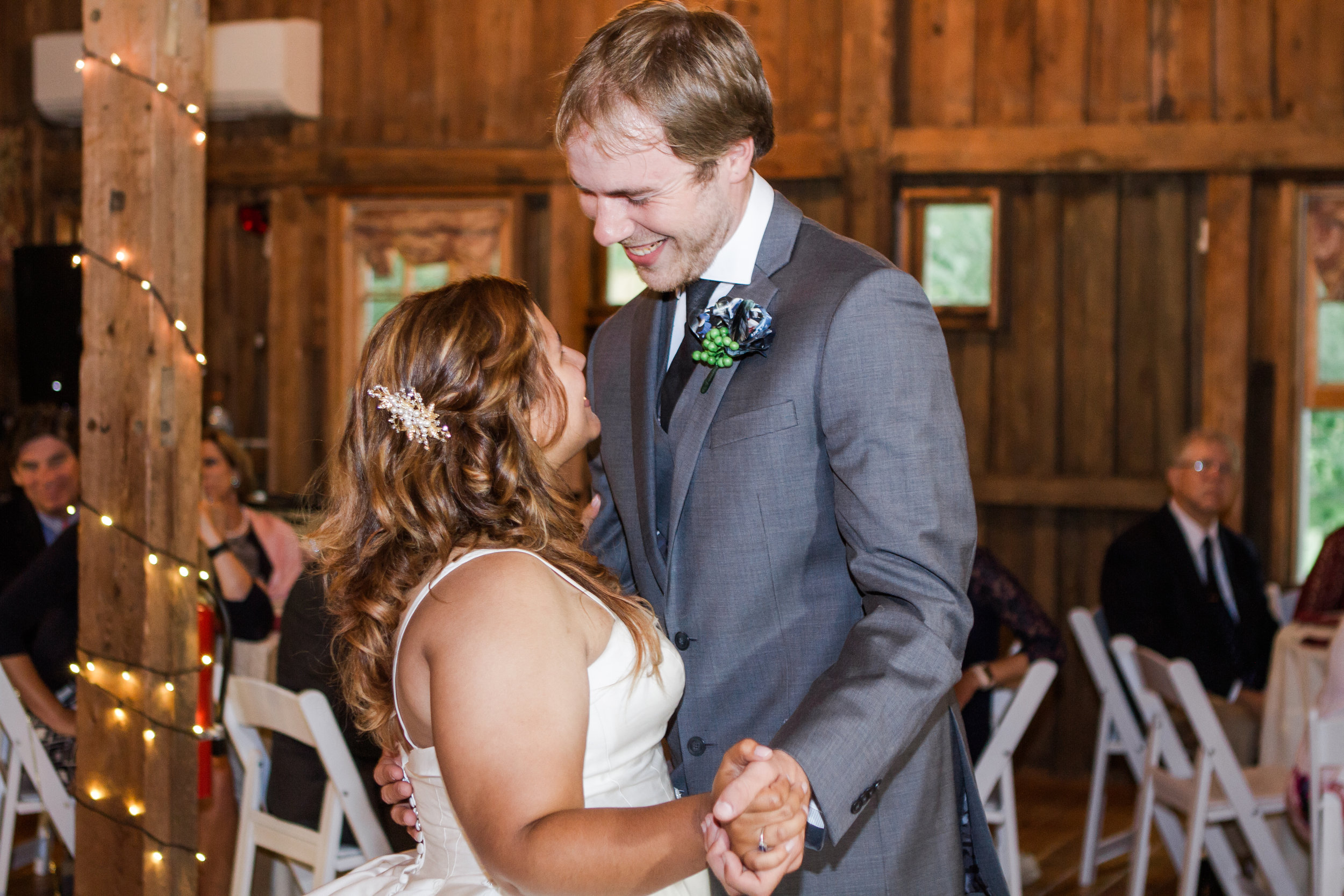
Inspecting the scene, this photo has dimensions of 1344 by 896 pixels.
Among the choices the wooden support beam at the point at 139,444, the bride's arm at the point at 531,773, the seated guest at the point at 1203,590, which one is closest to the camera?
the bride's arm at the point at 531,773

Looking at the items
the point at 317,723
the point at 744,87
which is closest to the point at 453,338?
the point at 744,87

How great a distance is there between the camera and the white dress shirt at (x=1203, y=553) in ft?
16.5

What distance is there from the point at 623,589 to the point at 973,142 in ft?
15.1

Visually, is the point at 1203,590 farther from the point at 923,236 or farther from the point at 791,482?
the point at 791,482

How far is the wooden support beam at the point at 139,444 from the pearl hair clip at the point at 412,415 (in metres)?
1.67

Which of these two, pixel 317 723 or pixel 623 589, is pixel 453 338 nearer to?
pixel 623 589

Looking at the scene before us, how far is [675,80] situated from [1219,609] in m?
4.09

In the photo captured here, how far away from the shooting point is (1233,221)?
19.1 feet

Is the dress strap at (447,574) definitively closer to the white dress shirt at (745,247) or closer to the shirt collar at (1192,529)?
the white dress shirt at (745,247)

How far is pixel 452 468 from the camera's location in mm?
1729

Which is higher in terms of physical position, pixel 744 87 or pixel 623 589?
pixel 744 87

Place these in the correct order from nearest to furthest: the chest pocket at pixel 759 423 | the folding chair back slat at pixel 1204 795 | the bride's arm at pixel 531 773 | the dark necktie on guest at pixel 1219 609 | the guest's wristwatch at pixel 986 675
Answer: the bride's arm at pixel 531 773, the chest pocket at pixel 759 423, the folding chair back slat at pixel 1204 795, the guest's wristwatch at pixel 986 675, the dark necktie on guest at pixel 1219 609

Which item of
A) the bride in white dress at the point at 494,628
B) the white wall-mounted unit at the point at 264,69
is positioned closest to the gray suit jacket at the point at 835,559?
the bride in white dress at the point at 494,628

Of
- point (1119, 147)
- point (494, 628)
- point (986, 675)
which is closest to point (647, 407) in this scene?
point (494, 628)
